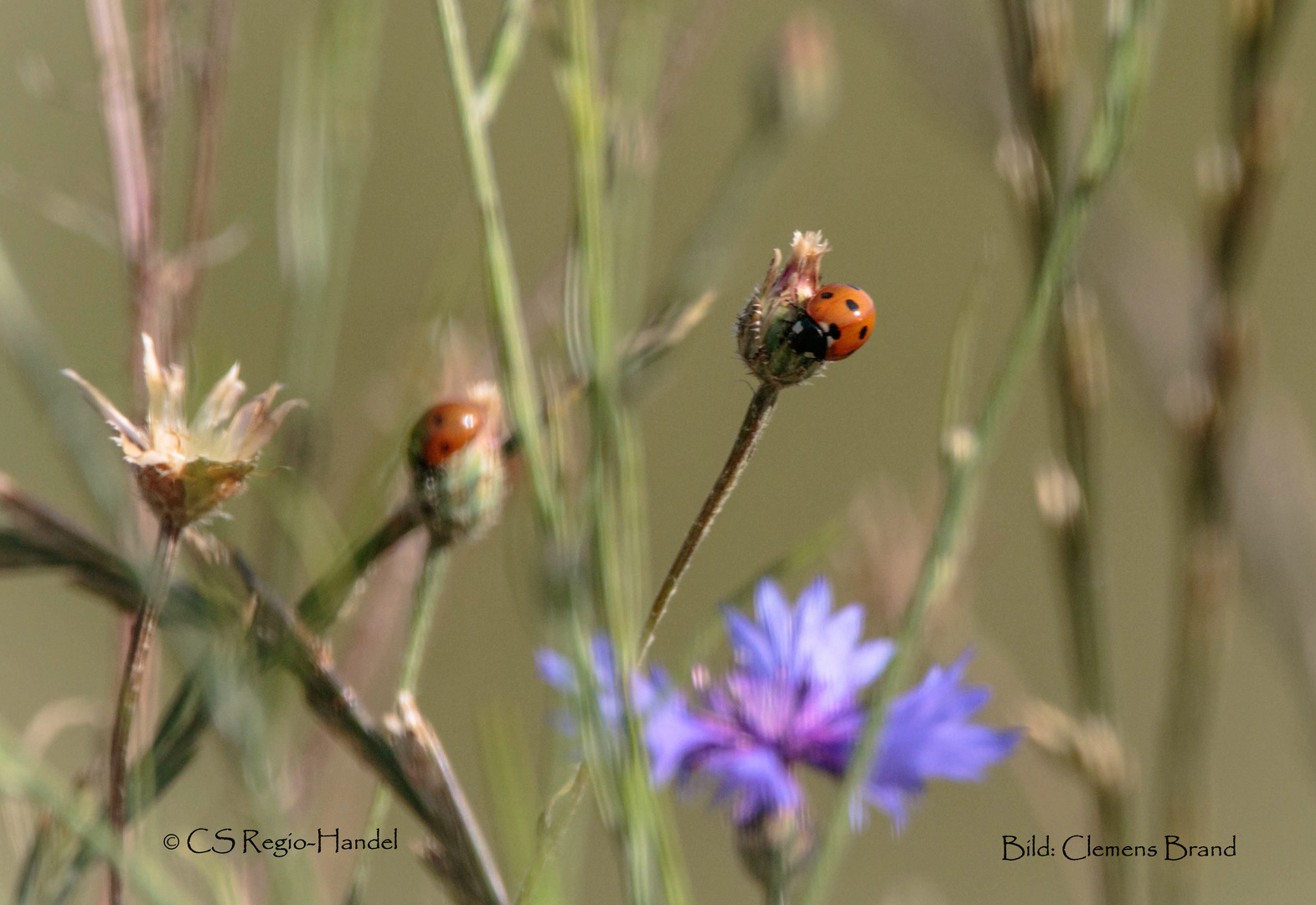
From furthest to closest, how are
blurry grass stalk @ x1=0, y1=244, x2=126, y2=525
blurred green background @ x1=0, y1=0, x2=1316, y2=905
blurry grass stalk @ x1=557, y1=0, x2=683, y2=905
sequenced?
blurred green background @ x1=0, y1=0, x2=1316, y2=905 → blurry grass stalk @ x1=0, y1=244, x2=126, y2=525 → blurry grass stalk @ x1=557, y1=0, x2=683, y2=905

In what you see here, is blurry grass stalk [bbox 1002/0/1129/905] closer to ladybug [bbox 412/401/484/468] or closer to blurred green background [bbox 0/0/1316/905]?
ladybug [bbox 412/401/484/468]

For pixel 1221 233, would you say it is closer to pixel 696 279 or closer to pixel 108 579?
pixel 696 279

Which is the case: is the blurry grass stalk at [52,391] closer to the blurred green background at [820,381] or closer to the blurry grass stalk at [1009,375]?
the blurry grass stalk at [1009,375]

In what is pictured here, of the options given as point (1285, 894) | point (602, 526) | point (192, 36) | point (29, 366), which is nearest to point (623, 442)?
point (602, 526)

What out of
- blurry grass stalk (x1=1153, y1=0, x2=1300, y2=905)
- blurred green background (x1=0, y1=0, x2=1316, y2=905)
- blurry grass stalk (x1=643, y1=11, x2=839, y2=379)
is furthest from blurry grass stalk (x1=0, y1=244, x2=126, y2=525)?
blurred green background (x1=0, y1=0, x2=1316, y2=905)

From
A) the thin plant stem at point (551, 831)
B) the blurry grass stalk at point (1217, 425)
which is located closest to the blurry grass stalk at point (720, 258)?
the thin plant stem at point (551, 831)

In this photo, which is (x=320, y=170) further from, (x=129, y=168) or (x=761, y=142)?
(x=761, y=142)
